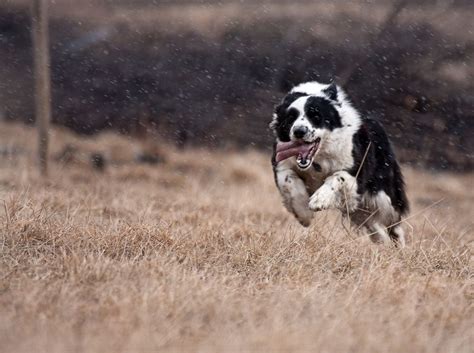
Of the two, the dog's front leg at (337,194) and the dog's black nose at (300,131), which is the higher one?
the dog's black nose at (300,131)

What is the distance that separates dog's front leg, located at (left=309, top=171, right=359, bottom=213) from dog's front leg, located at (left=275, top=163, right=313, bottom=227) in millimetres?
179

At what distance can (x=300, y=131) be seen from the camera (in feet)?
21.4

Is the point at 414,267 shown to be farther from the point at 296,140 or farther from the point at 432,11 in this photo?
Result: the point at 432,11

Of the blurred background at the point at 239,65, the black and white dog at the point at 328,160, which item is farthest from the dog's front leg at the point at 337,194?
the blurred background at the point at 239,65

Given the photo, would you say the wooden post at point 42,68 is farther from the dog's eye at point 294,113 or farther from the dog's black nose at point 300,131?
the dog's black nose at point 300,131

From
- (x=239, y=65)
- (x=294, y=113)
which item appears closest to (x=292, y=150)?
(x=294, y=113)

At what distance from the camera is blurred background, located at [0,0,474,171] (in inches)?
628

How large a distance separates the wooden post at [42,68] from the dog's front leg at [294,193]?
4.92 meters

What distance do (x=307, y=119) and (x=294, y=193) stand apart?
61cm

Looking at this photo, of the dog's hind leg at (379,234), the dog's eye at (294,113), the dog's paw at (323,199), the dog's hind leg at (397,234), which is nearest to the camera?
the dog's paw at (323,199)

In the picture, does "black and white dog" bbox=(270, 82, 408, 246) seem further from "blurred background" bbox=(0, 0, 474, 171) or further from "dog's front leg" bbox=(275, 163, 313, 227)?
"blurred background" bbox=(0, 0, 474, 171)

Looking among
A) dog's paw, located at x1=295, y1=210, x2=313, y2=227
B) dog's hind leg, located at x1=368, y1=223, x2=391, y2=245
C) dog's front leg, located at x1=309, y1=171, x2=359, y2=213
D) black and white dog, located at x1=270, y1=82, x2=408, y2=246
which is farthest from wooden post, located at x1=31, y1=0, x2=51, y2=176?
dog's front leg, located at x1=309, y1=171, x2=359, y2=213

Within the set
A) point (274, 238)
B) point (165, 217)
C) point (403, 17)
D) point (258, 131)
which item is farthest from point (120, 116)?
point (274, 238)

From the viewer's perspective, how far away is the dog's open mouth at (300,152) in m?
6.64
